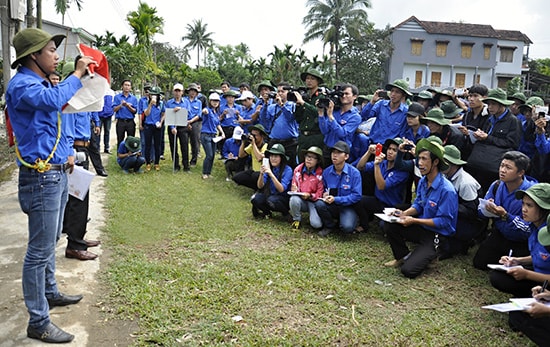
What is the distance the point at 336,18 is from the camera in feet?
115

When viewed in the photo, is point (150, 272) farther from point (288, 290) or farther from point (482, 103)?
point (482, 103)

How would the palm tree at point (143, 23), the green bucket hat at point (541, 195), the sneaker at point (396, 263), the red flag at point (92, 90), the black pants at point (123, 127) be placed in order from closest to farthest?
the red flag at point (92, 90)
the green bucket hat at point (541, 195)
the sneaker at point (396, 263)
the black pants at point (123, 127)
the palm tree at point (143, 23)

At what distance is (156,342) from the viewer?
3.23 metres

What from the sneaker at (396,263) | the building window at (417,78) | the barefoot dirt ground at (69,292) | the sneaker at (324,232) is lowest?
the barefoot dirt ground at (69,292)

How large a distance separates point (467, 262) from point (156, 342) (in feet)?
11.5

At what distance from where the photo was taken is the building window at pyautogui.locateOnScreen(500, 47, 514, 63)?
130 ft

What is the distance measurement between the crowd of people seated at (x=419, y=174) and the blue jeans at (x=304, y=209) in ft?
0.04

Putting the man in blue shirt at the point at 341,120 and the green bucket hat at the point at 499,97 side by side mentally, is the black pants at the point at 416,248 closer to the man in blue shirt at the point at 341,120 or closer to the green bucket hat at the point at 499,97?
the man in blue shirt at the point at 341,120

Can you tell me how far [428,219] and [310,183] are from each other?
69.4 inches

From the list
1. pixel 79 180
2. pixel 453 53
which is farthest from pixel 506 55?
pixel 79 180

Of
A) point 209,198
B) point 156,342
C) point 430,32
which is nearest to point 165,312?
point 156,342

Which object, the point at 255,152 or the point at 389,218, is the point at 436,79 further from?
the point at 389,218

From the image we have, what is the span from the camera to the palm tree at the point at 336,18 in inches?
1379

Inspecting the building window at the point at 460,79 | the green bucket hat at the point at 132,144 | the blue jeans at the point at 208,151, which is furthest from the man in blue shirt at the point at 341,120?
the building window at the point at 460,79
